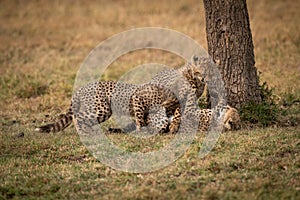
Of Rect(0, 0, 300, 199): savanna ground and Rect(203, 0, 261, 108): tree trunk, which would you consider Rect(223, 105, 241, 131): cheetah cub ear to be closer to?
Rect(0, 0, 300, 199): savanna ground

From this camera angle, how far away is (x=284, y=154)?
7.06 metres

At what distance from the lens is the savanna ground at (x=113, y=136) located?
634 cm

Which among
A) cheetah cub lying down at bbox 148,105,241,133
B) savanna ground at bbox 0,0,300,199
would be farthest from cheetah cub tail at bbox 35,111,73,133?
cheetah cub lying down at bbox 148,105,241,133

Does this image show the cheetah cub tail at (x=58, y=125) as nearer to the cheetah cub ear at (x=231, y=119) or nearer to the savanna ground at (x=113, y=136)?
the savanna ground at (x=113, y=136)

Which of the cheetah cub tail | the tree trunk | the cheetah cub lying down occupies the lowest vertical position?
the cheetah cub tail

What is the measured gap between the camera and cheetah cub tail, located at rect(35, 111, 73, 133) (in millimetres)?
8547

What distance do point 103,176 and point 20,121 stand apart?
345cm

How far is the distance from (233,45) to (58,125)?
261cm

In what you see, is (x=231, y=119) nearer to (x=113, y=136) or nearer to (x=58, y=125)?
(x=113, y=136)

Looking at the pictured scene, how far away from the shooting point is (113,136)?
27.5 ft

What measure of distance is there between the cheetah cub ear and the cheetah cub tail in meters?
2.17

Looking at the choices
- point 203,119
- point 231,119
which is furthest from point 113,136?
point 231,119

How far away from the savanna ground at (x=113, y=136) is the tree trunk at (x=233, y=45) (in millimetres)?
709

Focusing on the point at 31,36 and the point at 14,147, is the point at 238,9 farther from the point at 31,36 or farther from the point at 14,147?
the point at 31,36
